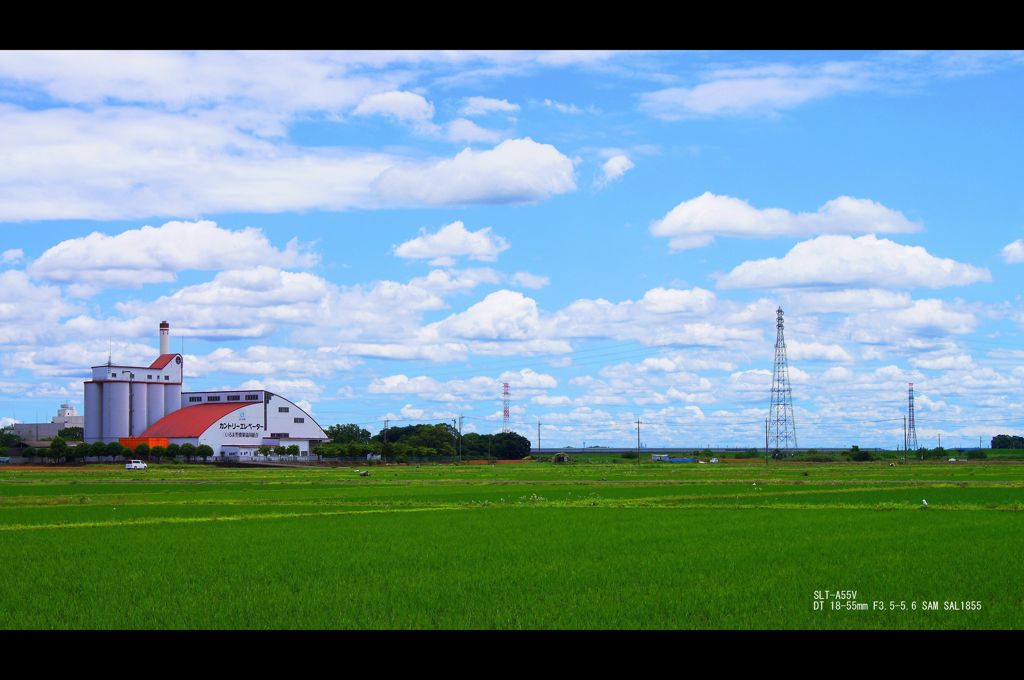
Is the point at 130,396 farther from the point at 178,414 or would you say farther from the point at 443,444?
the point at 443,444

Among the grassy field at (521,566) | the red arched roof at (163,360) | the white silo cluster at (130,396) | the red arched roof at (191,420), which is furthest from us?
the red arched roof at (163,360)

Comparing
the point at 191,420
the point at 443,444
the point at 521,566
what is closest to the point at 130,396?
the point at 191,420

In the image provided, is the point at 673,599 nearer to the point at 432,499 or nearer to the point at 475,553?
the point at 475,553

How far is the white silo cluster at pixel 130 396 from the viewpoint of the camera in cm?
12900

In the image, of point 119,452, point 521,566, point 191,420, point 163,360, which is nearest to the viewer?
point 521,566

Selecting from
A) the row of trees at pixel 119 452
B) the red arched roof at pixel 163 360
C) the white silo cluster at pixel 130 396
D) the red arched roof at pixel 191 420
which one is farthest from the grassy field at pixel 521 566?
the red arched roof at pixel 163 360

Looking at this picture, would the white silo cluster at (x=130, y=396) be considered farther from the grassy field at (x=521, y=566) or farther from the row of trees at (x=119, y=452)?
the grassy field at (x=521, y=566)

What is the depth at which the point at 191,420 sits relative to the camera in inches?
5049

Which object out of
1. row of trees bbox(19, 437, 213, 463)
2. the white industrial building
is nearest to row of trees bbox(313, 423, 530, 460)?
the white industrial building

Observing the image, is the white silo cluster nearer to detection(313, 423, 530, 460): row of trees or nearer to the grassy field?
detection(313, 423, 530, 460): row of trees

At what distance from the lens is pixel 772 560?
1964 cm

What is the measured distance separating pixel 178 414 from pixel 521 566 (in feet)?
402
